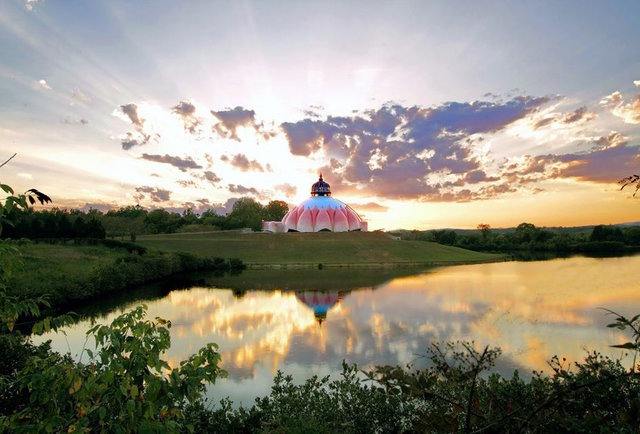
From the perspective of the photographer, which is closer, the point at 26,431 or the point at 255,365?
the point at 26,431

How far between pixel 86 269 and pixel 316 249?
1718 inches

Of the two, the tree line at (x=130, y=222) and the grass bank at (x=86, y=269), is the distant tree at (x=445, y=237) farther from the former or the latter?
the grass bank at (x=86, y=269)

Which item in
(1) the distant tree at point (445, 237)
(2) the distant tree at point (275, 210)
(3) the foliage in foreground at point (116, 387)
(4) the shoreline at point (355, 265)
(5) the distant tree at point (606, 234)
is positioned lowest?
(4) the shoreline at point (355, 265)

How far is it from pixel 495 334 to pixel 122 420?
20.8 m

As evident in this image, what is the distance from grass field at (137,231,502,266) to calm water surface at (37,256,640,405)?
2590cm

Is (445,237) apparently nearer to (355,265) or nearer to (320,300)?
(355,265)

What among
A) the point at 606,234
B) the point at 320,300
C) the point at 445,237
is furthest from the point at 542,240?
the point at 320,300

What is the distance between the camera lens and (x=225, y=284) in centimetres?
4653

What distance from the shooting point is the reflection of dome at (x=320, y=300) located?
2900cm

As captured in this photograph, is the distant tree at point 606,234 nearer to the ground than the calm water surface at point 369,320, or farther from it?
farther from it

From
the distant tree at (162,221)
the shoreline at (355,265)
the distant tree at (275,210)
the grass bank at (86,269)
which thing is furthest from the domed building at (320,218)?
the grass bank at (86,269)

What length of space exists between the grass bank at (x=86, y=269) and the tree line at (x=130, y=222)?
4743mm

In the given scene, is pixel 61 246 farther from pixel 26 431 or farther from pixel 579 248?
pixel 579 248

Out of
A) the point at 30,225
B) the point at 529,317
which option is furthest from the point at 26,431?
the point at 30,225
